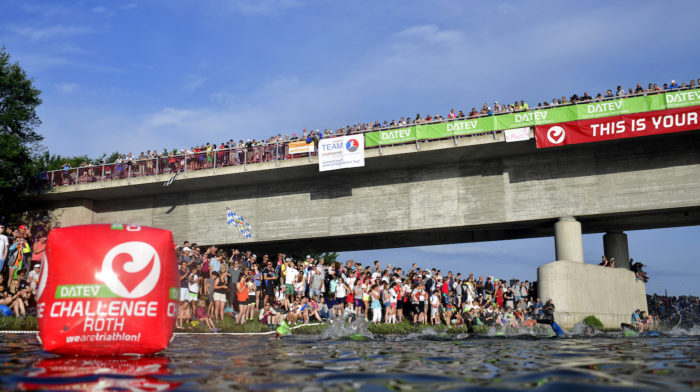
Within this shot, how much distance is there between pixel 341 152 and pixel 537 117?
9.18 m

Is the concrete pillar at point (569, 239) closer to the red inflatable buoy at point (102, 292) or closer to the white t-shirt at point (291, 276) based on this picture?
the white t-shirt at point (291, 276)

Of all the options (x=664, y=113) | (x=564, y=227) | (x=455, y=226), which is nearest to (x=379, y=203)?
(x=455, y=226)

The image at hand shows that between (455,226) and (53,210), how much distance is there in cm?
2466

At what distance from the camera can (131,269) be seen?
7.32m

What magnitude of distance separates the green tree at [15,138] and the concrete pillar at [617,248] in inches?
1297

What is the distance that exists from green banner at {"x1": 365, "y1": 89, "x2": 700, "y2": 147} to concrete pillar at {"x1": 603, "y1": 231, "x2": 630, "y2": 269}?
9688 millimetres

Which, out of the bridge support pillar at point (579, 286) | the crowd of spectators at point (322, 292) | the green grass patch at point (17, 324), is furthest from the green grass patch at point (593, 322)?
the green grass patch at point (17, 324)

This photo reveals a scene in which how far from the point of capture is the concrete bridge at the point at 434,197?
2405cm

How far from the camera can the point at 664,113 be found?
2211 cm

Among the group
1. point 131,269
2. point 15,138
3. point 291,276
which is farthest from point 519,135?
point 15,138

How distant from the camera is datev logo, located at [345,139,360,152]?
26.4 m

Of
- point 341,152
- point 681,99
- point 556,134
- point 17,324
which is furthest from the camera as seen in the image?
point 341,152

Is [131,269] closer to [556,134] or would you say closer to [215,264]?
[215,264]

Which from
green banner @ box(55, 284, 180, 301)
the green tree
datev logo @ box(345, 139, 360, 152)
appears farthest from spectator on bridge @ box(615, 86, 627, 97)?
the green tree
